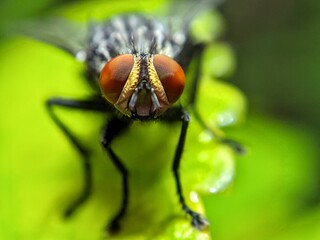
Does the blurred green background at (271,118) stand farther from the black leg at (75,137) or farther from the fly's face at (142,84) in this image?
the fly's face at (142,84)

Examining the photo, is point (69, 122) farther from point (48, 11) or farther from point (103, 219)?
point (48, 11)

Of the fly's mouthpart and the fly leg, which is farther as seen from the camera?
the fly leg

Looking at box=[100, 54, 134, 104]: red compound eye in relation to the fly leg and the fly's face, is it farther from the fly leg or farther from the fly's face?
the fly leg

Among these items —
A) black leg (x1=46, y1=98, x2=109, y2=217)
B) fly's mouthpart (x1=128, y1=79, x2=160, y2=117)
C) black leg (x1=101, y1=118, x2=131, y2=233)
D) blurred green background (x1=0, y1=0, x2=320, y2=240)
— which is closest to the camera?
fly's mouthpart (x1=128, y1=79, x2=160, y2=117)

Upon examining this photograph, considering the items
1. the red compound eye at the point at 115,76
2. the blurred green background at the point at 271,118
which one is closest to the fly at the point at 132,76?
the red compound eye at the point at 115,76

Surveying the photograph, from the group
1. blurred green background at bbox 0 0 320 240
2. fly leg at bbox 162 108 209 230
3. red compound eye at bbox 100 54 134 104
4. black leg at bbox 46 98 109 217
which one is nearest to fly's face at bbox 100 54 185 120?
red compound eye at bbox 100 54 134 104

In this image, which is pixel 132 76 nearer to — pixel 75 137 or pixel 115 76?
pixel 115 76

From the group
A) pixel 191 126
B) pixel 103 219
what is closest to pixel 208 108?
pixel 191 126
